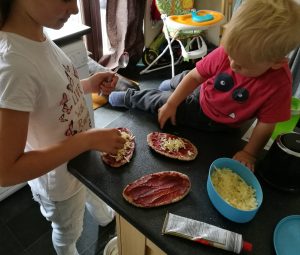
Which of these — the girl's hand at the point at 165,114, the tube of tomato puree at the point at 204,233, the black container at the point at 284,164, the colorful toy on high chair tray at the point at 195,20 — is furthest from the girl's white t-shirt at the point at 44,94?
the colorful toy on high chair tray at the point at 195,20

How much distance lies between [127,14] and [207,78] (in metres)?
1.70

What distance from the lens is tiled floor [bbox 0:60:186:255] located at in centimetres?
131

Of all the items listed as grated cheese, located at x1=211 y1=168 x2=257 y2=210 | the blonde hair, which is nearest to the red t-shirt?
the blonde hair

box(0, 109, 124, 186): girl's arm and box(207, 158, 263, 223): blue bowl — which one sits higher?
box(0, 109, 124, 186): girl's arm

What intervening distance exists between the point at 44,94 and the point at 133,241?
42 centimetres

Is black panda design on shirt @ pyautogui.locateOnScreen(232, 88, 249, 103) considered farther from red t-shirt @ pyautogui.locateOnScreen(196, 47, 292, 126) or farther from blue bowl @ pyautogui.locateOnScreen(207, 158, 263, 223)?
blue bowl @ pyautogui.locateOnScreen(207, 158, 263, 223)

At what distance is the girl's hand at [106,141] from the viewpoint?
0.66 metres

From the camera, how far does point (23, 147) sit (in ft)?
1.90

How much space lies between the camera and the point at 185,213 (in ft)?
1.88

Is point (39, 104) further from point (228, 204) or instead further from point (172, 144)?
point (228, 204)

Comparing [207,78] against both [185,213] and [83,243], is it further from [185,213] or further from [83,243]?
[83,243]

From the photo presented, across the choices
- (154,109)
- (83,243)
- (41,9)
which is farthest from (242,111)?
(83,243)

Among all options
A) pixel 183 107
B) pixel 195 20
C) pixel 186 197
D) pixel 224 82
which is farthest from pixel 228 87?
pixel 195 20

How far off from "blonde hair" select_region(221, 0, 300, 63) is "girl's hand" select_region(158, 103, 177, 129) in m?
0.26
